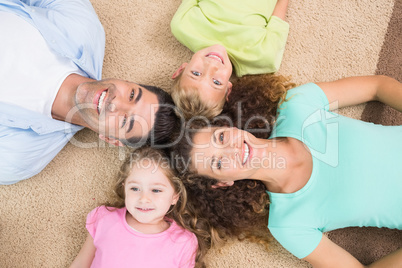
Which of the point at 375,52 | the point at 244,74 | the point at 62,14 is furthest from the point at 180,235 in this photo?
the point at 375,52

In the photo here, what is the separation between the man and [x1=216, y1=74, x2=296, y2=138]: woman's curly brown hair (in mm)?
260

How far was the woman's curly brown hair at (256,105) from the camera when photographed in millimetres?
1254

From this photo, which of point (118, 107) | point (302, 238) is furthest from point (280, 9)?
point (302, 238)

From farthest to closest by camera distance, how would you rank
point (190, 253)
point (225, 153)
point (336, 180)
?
point (190, 253), point (336, 180), point (225, 153)

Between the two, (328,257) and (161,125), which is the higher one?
(161,125)

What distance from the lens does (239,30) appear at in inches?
49.4

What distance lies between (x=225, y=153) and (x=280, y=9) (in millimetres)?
757

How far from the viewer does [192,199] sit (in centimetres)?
132

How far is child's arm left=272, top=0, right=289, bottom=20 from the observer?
4.45 feet

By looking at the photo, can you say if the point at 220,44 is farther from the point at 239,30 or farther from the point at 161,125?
the point at 161,125

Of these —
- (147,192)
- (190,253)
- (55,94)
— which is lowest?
(190,253)

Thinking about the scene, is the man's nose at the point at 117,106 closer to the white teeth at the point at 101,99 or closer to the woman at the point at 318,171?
the white teeth at the point at 101,99

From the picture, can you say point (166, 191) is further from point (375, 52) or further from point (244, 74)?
point (375, 52)

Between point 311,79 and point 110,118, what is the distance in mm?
894
